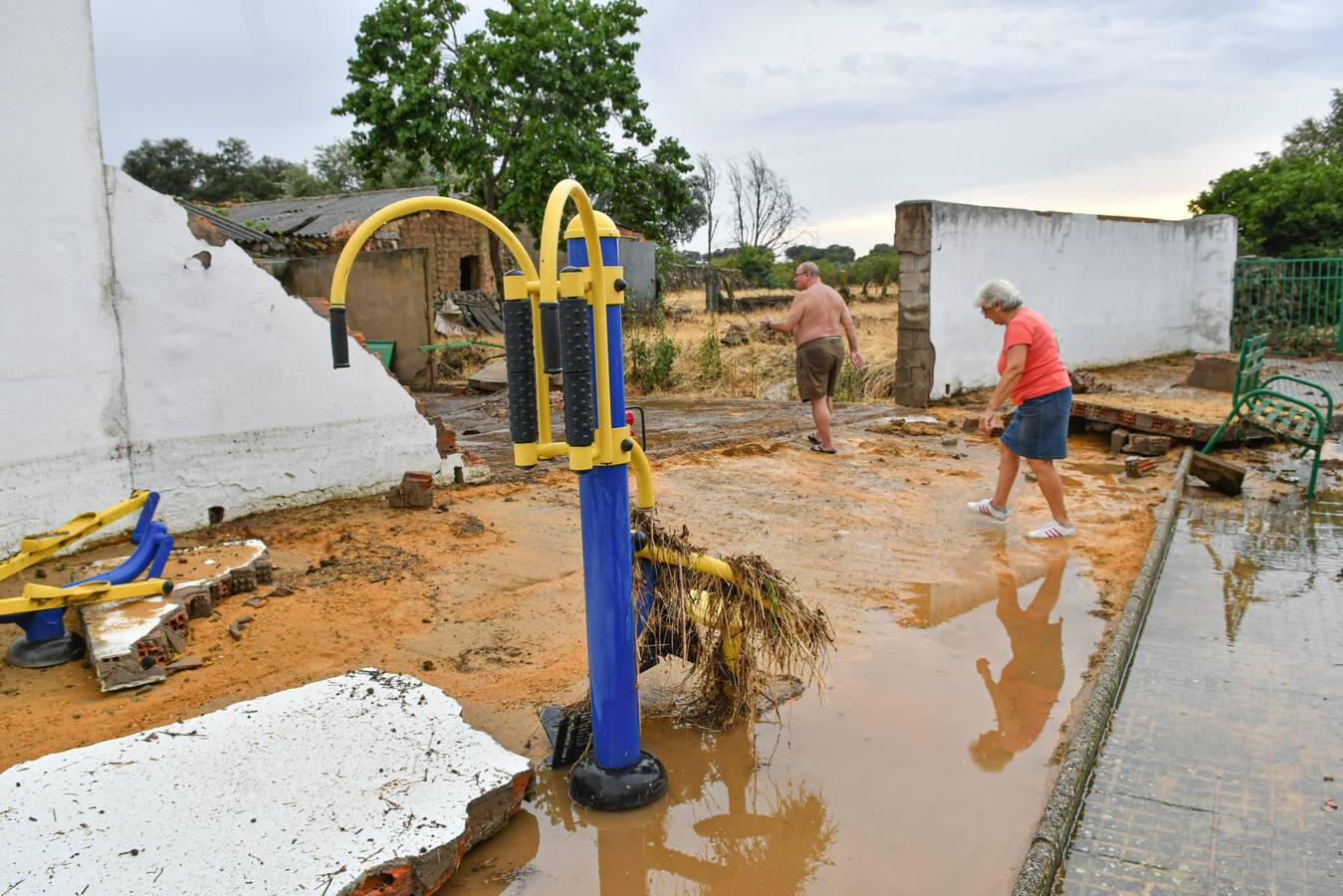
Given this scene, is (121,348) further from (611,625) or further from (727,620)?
(727,620)

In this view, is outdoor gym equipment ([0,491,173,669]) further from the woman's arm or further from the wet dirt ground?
the woman's arm

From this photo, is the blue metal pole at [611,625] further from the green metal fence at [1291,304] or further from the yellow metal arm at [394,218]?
the green metal fence at [1291,304]

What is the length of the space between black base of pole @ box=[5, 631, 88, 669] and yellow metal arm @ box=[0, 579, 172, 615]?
17 centimetres

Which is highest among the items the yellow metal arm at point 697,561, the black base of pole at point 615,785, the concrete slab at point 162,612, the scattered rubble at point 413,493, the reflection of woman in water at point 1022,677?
the yellow metal arm at point 697,561

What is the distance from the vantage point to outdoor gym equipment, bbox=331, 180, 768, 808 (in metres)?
2.64

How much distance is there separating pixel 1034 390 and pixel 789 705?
131 inches

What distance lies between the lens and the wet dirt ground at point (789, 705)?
284 centimetres

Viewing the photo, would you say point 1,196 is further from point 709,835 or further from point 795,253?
point 795,253

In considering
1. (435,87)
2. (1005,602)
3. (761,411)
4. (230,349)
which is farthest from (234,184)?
(1005,602)

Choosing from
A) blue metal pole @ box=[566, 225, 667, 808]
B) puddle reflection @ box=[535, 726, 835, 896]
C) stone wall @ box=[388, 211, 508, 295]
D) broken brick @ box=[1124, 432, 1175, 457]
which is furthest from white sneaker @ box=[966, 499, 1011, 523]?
stone wall @ box=[388, 211, 508, 295]

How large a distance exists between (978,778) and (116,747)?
281cm

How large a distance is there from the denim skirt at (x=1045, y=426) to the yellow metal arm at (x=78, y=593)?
16.5ft

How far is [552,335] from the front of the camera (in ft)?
8.52

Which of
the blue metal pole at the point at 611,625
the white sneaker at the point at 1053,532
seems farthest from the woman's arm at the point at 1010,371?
the blue metal pole at the point at 611,625
